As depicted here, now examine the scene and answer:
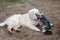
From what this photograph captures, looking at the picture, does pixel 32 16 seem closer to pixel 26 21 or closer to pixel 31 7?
pixel 26 21

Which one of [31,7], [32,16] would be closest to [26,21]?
[32,16]

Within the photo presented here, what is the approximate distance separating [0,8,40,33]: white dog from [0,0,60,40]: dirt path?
13 centimetres

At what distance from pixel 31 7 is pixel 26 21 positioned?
142 centimetres

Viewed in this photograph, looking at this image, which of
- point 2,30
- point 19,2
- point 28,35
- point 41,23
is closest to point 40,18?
point 41,23

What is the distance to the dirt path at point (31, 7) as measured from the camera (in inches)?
193

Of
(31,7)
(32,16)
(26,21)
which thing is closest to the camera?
(32,16)

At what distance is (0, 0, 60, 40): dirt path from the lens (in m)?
4.90

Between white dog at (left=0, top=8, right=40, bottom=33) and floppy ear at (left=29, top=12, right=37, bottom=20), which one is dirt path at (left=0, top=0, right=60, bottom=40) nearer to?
white dog at (left=0, top=8, right=40, bottom=33)

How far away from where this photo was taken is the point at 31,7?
663 centimetres

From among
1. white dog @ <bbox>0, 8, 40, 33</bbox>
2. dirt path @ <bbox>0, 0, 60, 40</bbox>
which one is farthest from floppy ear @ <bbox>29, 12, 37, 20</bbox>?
dirt path @ <bbox>0, 0, 60, 40</bbox>

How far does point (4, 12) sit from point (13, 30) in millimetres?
1244

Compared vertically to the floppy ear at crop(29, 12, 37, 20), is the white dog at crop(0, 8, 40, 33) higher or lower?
lower

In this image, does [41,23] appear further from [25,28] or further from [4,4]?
[4,4]

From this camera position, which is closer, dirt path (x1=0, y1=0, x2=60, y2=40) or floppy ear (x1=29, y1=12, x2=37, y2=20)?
dirt path (x1=0, y1=0, x2=60, y2=40)
